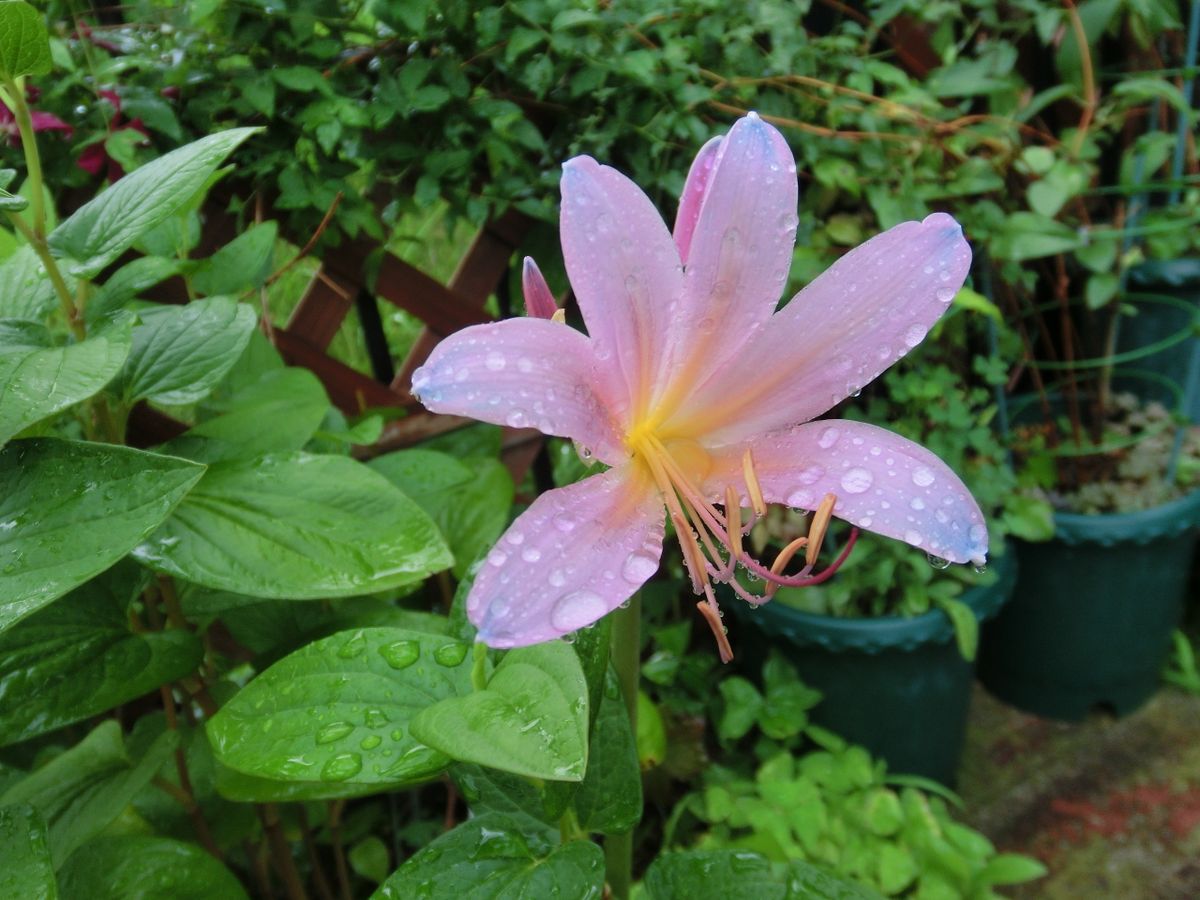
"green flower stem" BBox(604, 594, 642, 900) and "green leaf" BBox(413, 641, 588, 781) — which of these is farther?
"green flower stem" BBox(604, 594, 642, 900)

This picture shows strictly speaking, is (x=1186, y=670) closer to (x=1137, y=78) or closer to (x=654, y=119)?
(x=1137, y=78)

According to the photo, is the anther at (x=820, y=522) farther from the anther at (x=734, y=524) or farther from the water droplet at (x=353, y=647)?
the water droplet at (x=353, y=647)

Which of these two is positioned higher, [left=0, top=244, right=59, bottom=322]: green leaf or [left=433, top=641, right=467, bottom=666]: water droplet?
[left=0, top=244, right=59, bottom=322]: green leaf

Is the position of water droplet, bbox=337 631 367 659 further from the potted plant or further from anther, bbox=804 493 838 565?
the potted plant

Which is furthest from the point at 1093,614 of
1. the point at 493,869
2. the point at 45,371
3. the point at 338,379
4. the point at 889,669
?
the point at 45,371

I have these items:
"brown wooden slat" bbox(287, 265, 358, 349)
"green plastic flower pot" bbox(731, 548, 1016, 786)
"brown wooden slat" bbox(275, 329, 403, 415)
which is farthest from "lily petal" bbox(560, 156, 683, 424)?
"green plastic flower pot" bbox(731, 548, 1016, 786)

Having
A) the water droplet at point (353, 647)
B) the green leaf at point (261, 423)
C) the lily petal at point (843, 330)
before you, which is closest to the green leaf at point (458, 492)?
the green leaf at point (261, 423)
